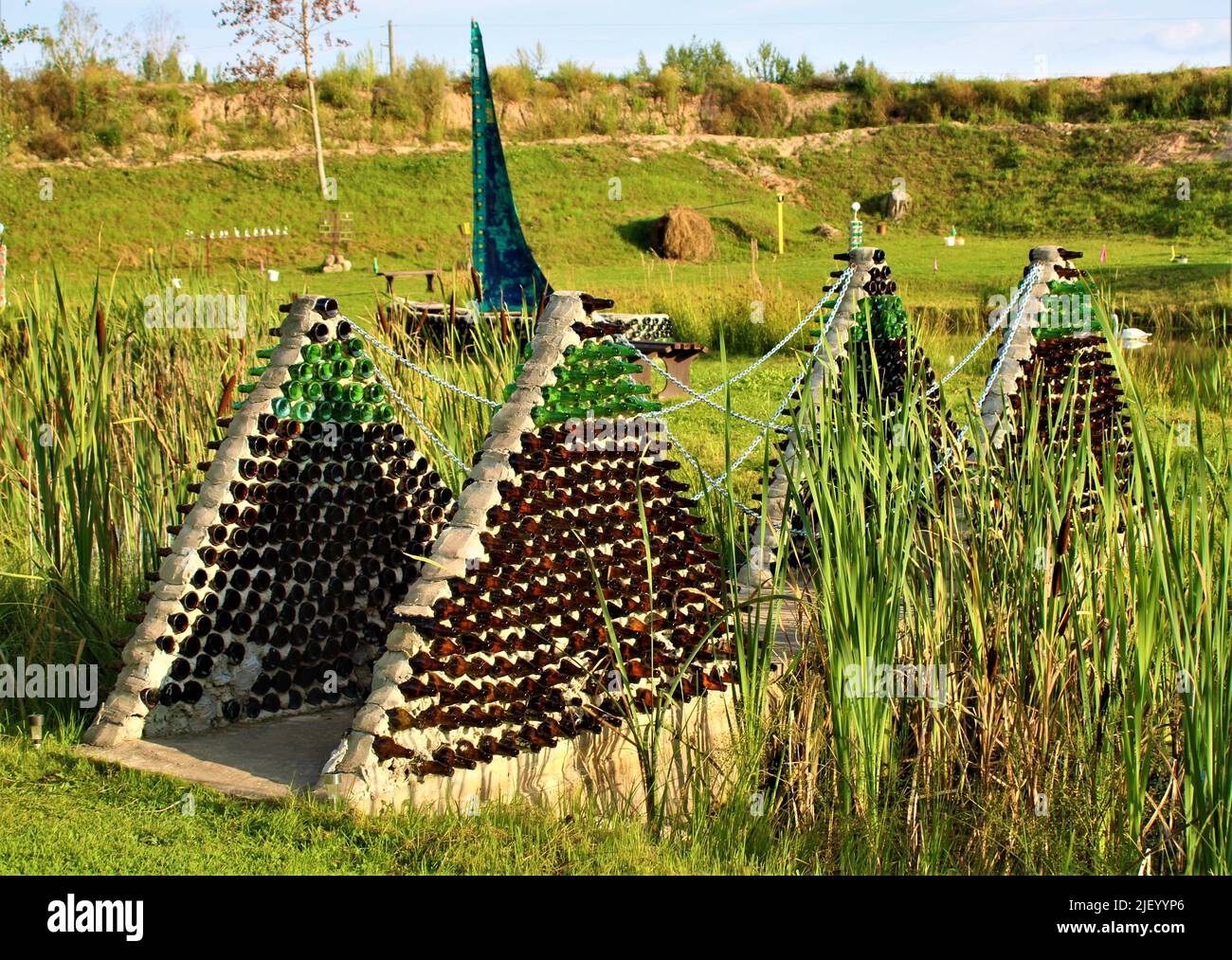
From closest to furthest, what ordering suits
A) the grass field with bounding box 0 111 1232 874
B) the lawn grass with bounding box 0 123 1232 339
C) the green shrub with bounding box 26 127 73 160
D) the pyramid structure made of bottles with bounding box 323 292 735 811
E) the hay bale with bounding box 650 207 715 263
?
the grass field with bounding box 0 111 1232 874 → the pyramid structure made of bottles with bounding box 323 292 735 811 → the lawn grass with bounding box 0 123 1232 339 → the hay bale with bounding box 650 207 715 263 → the green shrub with bounding box 26 127 73 160

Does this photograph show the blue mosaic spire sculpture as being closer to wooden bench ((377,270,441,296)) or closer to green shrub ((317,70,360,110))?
wooden bench ((377,270,441,296))

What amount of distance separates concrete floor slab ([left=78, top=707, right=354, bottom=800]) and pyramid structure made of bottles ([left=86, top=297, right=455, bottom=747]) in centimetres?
10

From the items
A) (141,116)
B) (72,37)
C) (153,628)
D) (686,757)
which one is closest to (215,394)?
(153,628)

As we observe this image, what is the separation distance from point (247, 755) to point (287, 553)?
86 centimetres

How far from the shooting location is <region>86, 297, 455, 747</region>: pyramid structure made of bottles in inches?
221

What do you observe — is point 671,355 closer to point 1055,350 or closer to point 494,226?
point 494,226

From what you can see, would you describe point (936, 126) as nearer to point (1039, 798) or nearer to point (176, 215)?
point (176, 215)

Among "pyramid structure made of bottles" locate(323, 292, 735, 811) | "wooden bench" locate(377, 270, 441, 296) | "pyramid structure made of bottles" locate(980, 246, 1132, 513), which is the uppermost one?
"wooden bench" locate(377, 270, 441, 296)

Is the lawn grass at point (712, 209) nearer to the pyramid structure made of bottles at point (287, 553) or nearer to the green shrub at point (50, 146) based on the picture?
the green shrub at point (50, 146)

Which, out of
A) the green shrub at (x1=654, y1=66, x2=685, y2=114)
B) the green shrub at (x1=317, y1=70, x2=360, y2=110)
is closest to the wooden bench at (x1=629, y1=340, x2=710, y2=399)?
the green shrub at (x1=317, y1=70, x2=360, y2=110)

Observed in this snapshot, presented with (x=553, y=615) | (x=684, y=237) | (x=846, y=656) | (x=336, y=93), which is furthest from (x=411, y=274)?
(x=336, y=93)

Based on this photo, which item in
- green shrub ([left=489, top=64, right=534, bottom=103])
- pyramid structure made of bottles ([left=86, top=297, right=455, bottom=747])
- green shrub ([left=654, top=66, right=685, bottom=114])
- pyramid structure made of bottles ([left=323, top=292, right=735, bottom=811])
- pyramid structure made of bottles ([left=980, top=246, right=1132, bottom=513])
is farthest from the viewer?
green shrub ([left=654, top=66, right=685, bottom=114])

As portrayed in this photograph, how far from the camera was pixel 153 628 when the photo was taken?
219 inches

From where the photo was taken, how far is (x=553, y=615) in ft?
17.9
